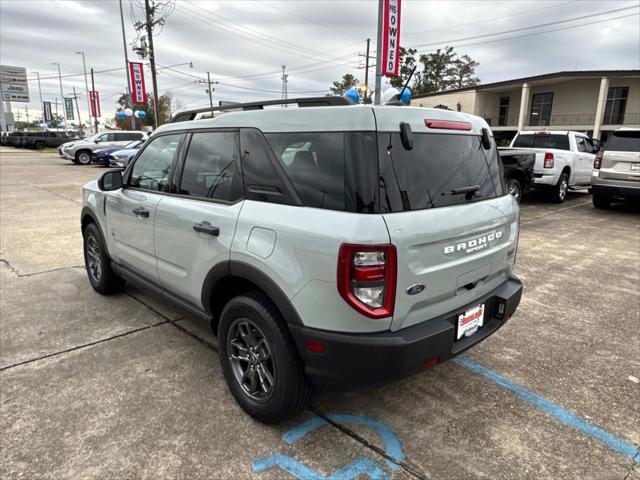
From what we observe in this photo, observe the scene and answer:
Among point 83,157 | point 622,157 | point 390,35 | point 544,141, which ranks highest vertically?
point 390,35

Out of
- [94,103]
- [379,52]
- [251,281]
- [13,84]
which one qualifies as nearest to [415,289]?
[251,281]

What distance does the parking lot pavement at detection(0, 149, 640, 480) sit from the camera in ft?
7.45

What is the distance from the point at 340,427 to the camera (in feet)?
8.39

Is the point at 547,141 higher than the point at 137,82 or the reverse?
the reverse

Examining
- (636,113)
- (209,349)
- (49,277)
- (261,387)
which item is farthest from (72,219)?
(636,113)

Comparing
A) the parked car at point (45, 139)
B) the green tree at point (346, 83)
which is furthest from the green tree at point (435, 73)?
the parked car at point (45, 139)

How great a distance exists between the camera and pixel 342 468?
2236 millimetres

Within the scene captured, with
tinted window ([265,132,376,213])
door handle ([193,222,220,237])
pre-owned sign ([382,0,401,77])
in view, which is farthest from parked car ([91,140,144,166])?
tinted window ([265,132,376,213])

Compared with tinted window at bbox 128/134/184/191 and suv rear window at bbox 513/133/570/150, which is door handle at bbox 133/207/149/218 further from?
suv rear window at bbox 513/133/570/150

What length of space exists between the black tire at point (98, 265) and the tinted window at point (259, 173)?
7.82 feet

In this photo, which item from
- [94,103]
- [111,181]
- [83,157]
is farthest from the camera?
[94,103]

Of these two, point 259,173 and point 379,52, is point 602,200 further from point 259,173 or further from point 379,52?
point 259,173

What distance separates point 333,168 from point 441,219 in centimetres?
62

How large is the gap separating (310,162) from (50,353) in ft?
8.69
